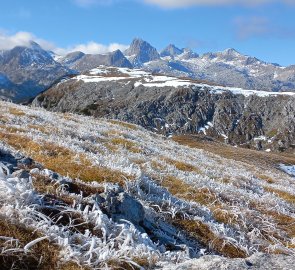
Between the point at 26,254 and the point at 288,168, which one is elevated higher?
the point at 26,254

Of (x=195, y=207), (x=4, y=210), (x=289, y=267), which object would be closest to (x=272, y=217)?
(x=195, y=207)

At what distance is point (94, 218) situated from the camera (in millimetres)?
9172

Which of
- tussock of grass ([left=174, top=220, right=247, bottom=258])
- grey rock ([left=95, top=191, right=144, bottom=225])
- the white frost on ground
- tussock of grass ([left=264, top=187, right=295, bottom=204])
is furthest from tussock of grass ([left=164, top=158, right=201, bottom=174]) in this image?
the white frost on ground

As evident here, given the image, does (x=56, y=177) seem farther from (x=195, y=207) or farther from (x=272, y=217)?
(x=272, y=217)

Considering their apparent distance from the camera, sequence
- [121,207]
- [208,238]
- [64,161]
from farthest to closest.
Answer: [64,161]
[208,238]
[121,207]

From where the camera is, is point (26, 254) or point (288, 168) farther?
point (288, 168)

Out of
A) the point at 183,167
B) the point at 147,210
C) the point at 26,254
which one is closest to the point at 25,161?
the point at 147,210

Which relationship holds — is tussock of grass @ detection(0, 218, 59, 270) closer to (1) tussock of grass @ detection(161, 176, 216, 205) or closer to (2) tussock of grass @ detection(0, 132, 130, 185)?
(2) tussock of grass @ detection(0, 132, 130, 185)

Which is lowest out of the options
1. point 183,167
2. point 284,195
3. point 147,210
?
point 284,195

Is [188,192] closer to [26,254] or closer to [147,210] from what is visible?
[147,210]

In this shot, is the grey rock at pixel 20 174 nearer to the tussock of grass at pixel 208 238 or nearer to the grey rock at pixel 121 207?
the grey rock at pixel 121 207

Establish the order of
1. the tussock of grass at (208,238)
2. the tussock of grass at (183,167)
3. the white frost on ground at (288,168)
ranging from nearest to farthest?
1. the tussock of grass at (208,238)
2. the tussock of grass at (183,167)
3. the white frost on ground at (288,168)

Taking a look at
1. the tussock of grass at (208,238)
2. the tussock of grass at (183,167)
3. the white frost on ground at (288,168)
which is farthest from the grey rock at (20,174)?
the white frost on ground at (288,168)

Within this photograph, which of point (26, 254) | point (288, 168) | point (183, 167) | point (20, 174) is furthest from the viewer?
point (288, 168)
